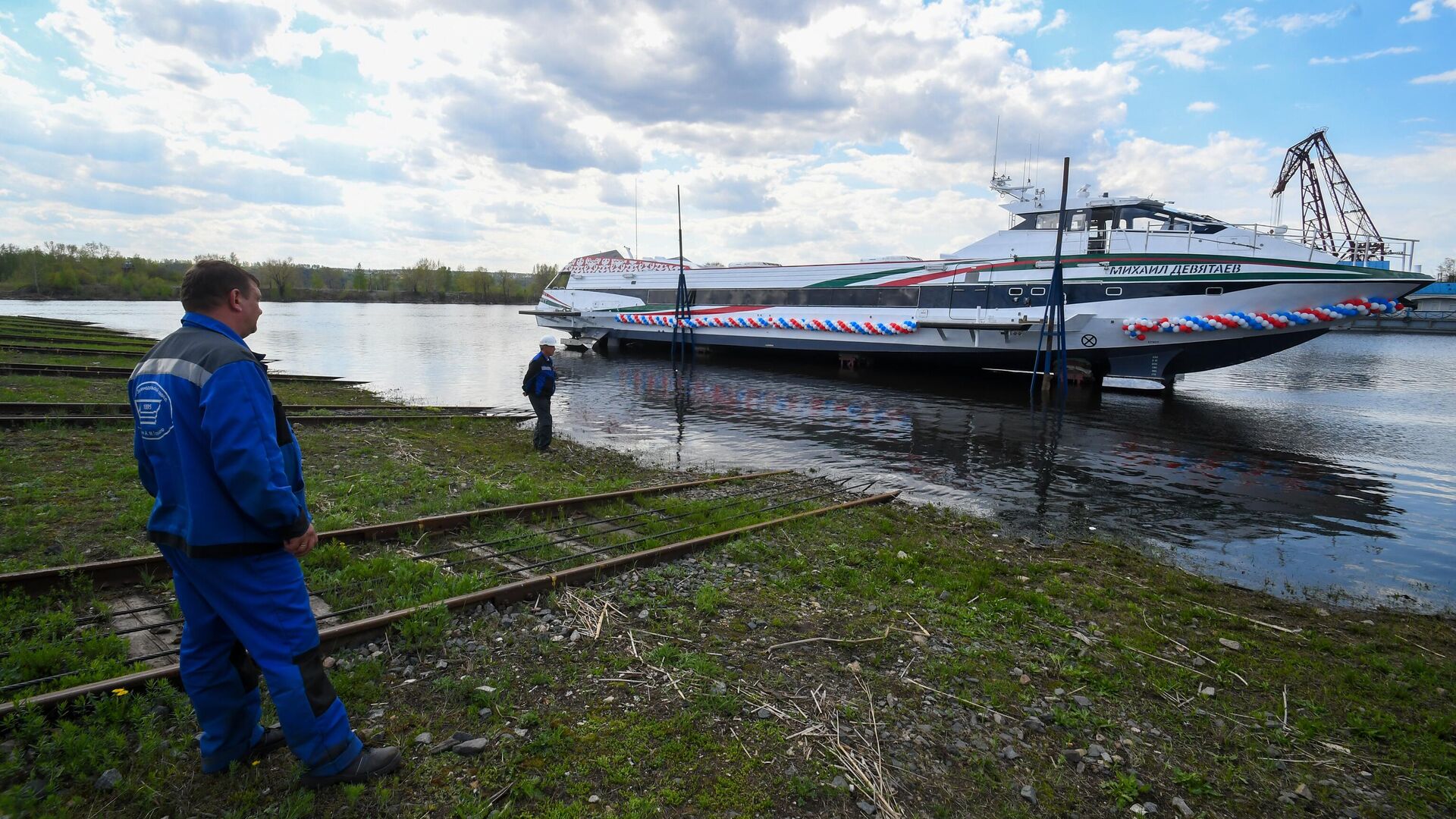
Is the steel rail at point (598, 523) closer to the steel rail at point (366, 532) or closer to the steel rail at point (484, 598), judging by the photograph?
the steel rail at point (366, 532)

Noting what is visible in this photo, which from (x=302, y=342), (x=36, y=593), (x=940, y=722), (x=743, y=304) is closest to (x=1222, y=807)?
(x=940, y=722)

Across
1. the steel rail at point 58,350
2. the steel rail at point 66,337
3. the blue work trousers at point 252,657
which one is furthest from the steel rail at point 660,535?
the steel rail at point 66,337

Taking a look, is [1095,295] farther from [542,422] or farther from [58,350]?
[58,350]

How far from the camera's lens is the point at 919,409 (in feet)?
69.4

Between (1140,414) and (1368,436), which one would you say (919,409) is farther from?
(1368,436)

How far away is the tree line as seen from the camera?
92.7 m

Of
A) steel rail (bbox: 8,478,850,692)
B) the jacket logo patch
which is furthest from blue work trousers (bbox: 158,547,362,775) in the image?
steel rail (bbox: 8,478,850,692)

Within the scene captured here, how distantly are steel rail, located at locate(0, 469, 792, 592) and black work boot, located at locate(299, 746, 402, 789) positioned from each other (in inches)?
127

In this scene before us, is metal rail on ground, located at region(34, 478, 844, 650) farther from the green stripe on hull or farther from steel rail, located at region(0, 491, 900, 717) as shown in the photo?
the green stripe on hull

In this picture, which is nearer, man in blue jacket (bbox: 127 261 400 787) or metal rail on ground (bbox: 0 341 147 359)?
man in blue jacket (bbox: 127 261 400 787)

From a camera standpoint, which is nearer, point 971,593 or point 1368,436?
point 971,593

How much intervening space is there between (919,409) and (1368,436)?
11.0 metres

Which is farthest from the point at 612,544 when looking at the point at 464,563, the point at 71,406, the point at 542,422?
the point at 71,406

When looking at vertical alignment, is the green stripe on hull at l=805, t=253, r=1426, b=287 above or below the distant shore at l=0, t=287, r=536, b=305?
below
